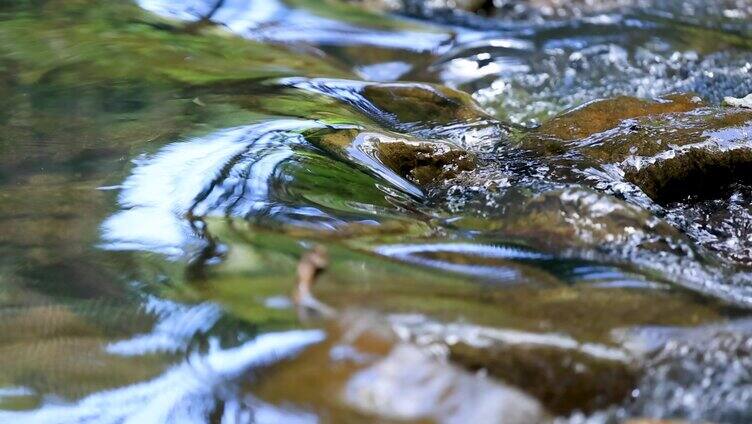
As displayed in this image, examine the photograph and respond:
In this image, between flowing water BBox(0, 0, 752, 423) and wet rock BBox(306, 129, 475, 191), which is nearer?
flowing water BBox(0, 0, 752, 423)

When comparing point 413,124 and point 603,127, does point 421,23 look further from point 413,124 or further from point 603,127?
point 603,127

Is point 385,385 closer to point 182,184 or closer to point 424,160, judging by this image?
point 182,184

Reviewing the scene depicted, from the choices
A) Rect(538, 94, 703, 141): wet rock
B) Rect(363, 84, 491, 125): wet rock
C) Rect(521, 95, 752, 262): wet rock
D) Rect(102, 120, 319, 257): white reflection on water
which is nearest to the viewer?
Rect(102, 120, 319, 257): white reflection on water

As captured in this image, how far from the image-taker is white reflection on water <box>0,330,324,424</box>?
205cm

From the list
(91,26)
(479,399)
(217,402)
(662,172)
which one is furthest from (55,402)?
(91,26)

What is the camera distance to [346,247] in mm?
2486

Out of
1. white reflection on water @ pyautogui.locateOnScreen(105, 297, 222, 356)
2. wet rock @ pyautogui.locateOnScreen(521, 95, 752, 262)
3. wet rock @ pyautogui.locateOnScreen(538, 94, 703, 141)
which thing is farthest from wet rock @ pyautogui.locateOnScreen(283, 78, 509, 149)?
white reflection on water @ pyautogui.locateOnScreen(105, 297, 222, 356)

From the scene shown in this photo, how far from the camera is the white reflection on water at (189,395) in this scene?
80.8 inches

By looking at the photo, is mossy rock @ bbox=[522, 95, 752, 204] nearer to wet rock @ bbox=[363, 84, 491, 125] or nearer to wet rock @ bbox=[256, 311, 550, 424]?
wet rock @ bbox=[363, 84, 491, 125]

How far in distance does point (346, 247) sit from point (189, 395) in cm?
65

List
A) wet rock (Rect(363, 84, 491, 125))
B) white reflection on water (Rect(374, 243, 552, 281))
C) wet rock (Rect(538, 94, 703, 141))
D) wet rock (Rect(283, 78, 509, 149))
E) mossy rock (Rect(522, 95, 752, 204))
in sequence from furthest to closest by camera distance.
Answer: wet rock (Rect(363, 84, 491, 125))
wet rock (Rect(283, 78, 509, 149))
wet rock (Rect(538, 94, 703, 141))
mossy rock (Rect(522, 95, 752, 204))
white reflection on water (Rect(374, 243, 552, 281))

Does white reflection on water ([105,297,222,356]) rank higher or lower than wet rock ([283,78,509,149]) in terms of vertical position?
higher

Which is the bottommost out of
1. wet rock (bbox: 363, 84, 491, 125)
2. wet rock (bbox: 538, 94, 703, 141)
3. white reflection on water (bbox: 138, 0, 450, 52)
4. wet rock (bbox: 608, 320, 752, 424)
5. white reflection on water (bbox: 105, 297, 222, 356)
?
white reflection on water (bbox: 138, 0, 450, 52)

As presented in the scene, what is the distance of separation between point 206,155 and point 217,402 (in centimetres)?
161
